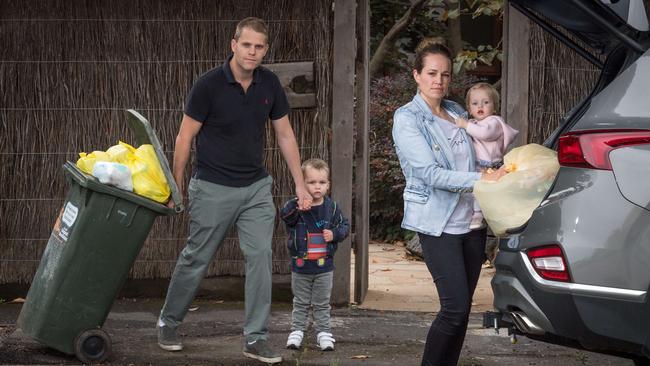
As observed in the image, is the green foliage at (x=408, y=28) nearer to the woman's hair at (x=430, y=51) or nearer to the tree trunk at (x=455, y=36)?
the tree trunk at (x=455, y=36)

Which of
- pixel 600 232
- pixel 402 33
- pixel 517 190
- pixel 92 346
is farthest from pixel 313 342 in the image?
pixel 402 33

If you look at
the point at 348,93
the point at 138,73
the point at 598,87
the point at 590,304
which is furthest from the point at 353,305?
the point at 590,304

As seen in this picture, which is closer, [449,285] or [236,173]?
[449,285]

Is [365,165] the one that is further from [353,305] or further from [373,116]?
[373,116]

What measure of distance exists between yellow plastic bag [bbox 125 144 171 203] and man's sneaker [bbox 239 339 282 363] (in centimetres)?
97

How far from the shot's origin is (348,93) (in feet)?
27.1

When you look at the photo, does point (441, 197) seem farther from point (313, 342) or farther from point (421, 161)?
point (313, 342)

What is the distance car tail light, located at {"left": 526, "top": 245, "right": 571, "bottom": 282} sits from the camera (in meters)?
4.52

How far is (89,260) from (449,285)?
6.92 feet

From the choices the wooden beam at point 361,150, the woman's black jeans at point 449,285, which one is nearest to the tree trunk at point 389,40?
the wooden beam at point 361,150

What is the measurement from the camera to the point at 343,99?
8.25 m

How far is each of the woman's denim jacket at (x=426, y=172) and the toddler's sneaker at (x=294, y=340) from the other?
66.0 inches

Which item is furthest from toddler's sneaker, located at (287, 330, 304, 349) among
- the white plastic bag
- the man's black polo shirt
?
the white plastic bag

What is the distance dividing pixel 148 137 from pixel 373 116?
23.5 feet
